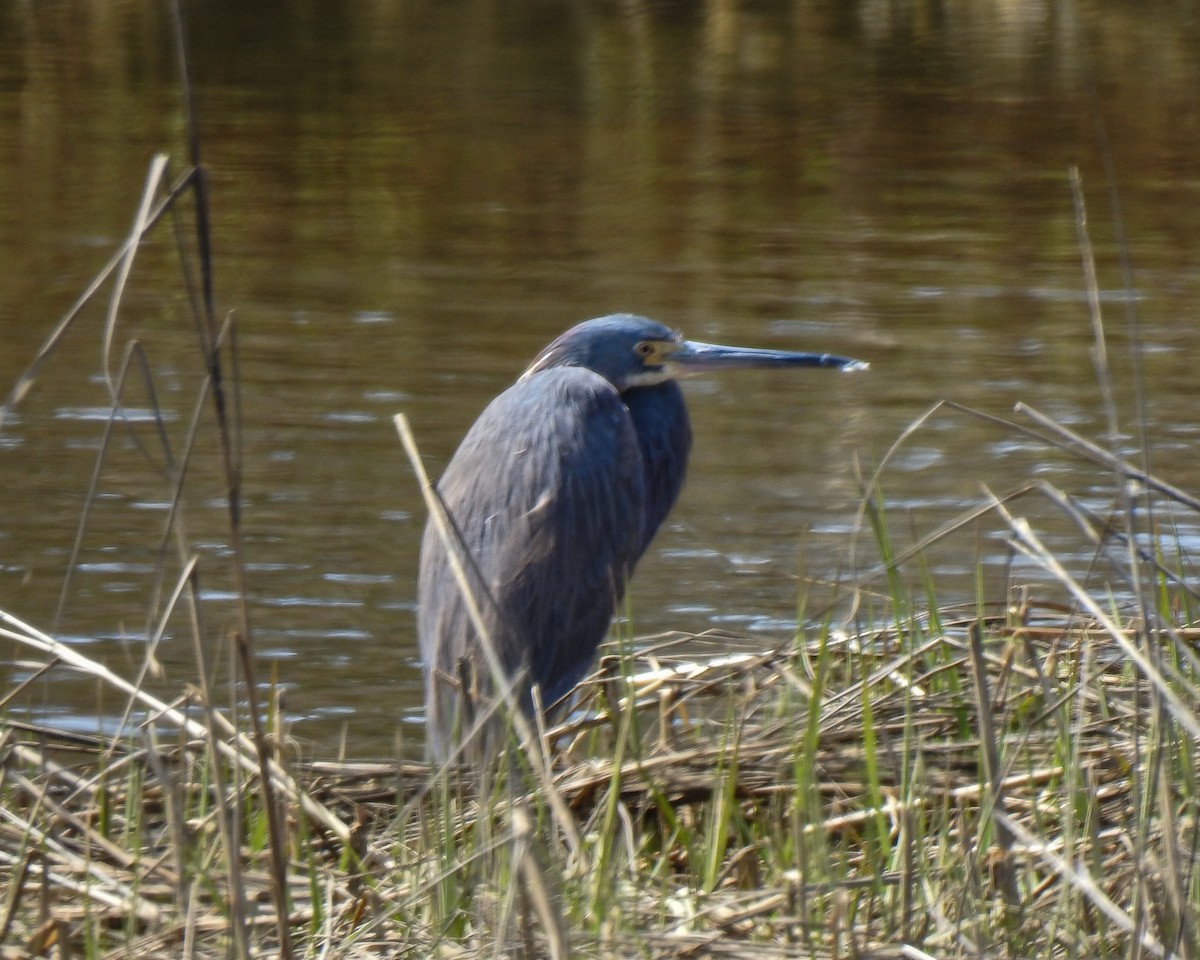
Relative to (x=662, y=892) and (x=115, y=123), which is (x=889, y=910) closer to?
(x=662, y=892)

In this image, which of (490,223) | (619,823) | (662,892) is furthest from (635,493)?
(490,223)

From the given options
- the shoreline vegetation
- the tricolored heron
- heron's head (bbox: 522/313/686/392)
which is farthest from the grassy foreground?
heron's head (bbox: 522/313/686/392)

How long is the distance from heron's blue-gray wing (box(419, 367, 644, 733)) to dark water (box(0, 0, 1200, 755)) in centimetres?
47

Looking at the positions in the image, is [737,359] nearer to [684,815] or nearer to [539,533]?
[539,533]

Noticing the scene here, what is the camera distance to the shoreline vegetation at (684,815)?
215 centimetres

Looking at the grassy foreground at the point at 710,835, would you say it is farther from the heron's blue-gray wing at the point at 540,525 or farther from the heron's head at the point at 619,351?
the heron's head at the point at 619,351

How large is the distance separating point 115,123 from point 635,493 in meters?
9.49

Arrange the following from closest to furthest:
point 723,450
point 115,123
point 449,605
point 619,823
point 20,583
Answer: point 619,823
point 449,605
point 20,583
point 723,450
point 115,123

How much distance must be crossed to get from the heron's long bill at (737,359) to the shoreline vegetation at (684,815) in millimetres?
985

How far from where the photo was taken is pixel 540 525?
3920 millimetres

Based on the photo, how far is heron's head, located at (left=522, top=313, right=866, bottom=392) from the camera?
4418 mm

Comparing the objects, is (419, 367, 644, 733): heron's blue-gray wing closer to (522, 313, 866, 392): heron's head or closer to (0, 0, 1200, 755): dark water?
(522, 313, 866, 392): heron's head

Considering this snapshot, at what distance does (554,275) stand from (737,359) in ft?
14.5

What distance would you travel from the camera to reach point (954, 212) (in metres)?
10.8
